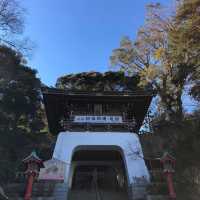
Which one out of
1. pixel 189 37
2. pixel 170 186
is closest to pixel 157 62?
pixel 189 37

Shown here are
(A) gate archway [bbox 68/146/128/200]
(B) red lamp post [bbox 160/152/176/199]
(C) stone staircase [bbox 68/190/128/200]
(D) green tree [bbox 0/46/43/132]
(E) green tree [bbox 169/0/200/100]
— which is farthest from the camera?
(D) green tree [bbox 0/46/43/132]

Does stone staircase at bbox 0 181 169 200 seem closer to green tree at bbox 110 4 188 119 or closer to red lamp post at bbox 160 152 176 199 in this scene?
red lamp post at bbox 160 152 176 199

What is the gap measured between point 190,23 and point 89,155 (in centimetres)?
901

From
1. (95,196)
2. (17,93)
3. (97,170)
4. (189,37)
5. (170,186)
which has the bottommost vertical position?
(170,186)

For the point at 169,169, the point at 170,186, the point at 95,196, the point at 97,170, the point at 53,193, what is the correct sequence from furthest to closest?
1. the point at 97,170
2. the point at 95,196
3. the point at 53,193
4. the point at 169,169
5. the point at 170,186

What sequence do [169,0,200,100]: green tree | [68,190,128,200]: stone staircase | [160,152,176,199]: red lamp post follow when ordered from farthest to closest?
[169,0,200,100]: green tree, [68,190,128,200]: stone staircase, [160,152,176,199]: red lamp post

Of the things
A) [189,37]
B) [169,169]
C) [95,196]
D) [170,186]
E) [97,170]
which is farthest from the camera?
[97,170]

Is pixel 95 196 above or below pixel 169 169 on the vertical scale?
below

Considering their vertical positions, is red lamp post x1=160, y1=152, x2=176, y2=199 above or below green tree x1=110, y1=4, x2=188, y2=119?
below

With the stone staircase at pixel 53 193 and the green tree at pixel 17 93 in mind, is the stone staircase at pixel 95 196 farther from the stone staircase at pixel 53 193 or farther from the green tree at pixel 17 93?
the green tree at pixel 17 93

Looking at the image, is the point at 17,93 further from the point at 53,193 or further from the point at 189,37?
the point at 189,37

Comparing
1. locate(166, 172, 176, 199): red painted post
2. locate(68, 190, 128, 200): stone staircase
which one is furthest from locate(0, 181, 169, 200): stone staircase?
locate(166, 172, 176, 199): red painted post

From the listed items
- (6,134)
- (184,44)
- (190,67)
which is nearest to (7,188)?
(6,134)

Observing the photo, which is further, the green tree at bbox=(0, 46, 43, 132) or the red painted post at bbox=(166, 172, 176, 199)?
the green tree at bbox=(0, 46, 43, 132)
